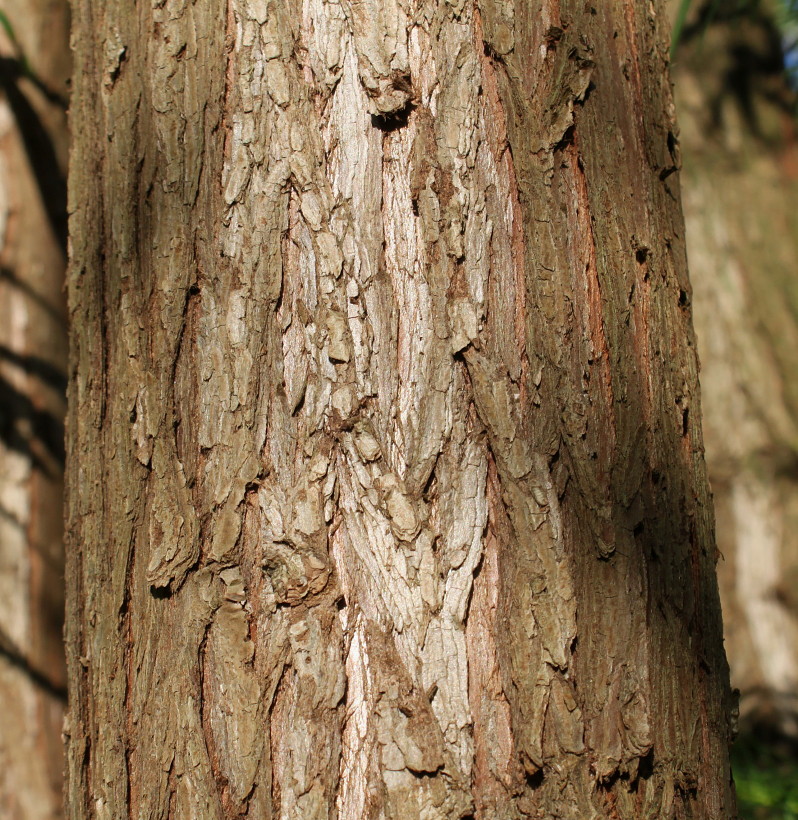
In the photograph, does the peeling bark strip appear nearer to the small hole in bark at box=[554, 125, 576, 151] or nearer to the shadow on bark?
the small hole in bark at box=[554, 125, 576, 151]

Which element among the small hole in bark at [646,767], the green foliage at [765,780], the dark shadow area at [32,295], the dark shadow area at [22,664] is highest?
the dark shadow area at [32,295]

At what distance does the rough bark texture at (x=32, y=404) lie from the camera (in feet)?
7.27

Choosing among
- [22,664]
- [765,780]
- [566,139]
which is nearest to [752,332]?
[765,780]

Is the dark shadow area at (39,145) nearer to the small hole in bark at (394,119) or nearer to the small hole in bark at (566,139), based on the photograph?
the small hole in bark at (394,119)

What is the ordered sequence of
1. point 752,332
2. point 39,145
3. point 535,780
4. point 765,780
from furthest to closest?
point 752,332
point 765,780
point 39,145
point 535,780

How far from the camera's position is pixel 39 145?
2357 mm

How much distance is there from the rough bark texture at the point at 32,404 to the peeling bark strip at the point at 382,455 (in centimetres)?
122

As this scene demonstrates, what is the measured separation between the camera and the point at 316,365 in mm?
1084

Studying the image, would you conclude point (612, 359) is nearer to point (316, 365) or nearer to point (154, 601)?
point (316, 365)

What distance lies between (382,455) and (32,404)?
63.9 inches

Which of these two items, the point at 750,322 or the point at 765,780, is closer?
the point at 765,780

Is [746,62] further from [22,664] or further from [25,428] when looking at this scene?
[22,664]

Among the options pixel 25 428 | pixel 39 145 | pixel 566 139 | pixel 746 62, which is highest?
pixel 746 62

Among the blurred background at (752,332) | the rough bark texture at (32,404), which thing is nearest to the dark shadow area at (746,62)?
the blurred background at (752,332)
